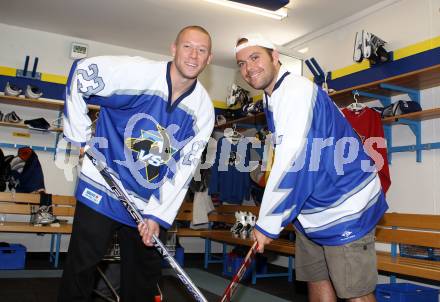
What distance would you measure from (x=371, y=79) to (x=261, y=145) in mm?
1796

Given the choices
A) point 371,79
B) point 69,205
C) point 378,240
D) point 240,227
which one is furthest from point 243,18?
point 69,205

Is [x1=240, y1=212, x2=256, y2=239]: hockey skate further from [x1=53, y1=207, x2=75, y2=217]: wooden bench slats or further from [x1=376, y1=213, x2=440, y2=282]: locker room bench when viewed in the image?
[x1=53, y1=207, x2=75, y2=217]: wooden bench slats

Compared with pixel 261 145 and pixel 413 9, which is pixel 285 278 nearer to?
pixel 261 145

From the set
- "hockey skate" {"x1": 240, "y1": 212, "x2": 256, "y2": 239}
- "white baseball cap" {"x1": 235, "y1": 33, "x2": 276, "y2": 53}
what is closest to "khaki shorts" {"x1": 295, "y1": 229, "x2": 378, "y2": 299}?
"white baseball cap" {"x1": 235, "y1": 33, "x2": 276, "y2": 53}

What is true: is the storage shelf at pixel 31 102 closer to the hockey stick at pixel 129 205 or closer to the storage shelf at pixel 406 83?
the storage shelf at pixel 406 83

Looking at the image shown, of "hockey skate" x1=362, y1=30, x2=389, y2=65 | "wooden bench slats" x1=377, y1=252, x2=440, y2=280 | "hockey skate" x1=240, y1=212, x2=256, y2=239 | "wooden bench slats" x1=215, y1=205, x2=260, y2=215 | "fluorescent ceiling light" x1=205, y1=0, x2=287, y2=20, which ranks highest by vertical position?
"fluorescent ceiling light" x1=205, y1=0, x2=287, y2=20

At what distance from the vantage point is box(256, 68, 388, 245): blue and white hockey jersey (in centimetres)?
176

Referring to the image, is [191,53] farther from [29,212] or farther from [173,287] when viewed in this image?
[29,212]

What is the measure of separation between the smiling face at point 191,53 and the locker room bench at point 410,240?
2146 millimetres

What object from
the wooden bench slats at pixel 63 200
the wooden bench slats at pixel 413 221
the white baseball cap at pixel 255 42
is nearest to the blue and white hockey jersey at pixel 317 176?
the white baseball cap at pixel 255 42

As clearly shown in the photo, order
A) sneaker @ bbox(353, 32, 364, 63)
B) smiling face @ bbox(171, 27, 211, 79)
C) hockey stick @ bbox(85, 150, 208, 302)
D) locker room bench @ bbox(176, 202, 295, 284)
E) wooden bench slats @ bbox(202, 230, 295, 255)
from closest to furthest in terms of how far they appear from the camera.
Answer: hockey stick @ bbox(85, 150, 208, 302) < smiling face @ bbox(171, 27, 211, 79) < wooden bench slats @ bbox(202, 230, 295, 255) < sneaker @ bbox(353, 32, 364, 63) < locker room bench @ bbox(176, 202, 295, 284)

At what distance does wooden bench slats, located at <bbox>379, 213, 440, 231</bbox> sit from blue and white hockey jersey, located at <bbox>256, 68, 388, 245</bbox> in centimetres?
193

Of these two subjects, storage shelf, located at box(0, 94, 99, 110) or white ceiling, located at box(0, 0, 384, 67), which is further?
storage shelf, located at box(0, 94, 99, 110)

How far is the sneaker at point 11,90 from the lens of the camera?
5301 millimetres
